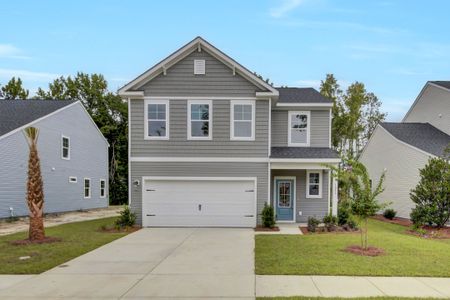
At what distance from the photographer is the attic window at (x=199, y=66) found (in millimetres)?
15516

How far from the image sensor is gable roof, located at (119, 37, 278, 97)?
15.2 m

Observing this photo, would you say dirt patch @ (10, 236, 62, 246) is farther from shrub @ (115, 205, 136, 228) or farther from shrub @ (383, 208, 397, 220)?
shrub @ (383, 208, 397, 220)

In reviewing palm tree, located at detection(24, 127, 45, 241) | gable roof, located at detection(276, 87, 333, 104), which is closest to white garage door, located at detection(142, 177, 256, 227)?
palm tree, located at detection(24, 127, 45, 241)

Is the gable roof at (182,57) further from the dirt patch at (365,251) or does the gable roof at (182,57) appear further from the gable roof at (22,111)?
the gable roof at (22,111)

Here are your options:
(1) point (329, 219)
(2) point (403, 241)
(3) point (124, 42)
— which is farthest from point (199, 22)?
(2) point (403, 241)

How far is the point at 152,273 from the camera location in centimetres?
760

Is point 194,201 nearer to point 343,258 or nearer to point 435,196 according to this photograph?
point 343,258

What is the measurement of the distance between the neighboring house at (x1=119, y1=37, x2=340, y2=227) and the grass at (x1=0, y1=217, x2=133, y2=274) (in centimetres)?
295

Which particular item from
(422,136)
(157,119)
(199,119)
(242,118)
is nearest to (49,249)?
(157,119)

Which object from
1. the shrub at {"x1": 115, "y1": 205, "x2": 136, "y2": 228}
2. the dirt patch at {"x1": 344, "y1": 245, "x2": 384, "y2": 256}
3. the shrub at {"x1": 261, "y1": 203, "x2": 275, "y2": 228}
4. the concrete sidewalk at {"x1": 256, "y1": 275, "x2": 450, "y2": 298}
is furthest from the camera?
the shrub at {"x1": 115, "y1": 205, "x2": 136, "y2": 228}

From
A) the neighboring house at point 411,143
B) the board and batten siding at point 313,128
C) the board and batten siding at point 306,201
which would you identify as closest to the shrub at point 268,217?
the board and batten siding at point 306,201

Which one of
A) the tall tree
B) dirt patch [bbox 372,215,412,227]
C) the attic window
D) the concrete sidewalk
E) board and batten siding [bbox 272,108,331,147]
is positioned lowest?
dirt patch [bbox 372,215,412,227]

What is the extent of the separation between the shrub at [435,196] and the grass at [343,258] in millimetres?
3700

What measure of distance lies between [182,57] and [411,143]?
44.4ft
